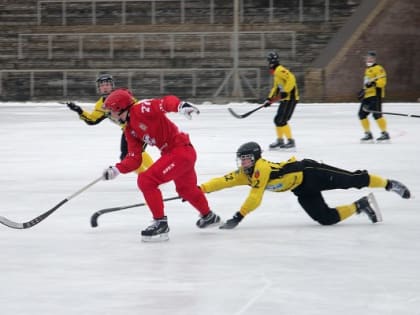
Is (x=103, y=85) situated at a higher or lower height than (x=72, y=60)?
higher

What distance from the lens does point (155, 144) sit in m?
6.99

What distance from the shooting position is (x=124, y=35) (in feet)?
105

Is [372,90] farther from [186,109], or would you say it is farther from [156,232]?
[186,109]

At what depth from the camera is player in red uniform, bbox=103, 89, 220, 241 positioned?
22.2 feet

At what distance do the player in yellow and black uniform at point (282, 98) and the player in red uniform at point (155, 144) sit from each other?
23.5 feet

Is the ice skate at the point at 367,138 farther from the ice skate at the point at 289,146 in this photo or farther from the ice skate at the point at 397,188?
the ice skate at the point at 397,188

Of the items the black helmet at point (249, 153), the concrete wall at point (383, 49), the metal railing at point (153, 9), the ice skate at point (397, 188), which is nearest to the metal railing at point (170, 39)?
the metal railing at point (153, 9)

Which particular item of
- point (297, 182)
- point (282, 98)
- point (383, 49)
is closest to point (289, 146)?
point (282, 98)

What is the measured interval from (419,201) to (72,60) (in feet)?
77.1

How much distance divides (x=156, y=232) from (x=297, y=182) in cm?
109

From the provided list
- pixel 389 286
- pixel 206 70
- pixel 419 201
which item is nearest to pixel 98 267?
pixel 389 286

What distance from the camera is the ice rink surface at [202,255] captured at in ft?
16.8

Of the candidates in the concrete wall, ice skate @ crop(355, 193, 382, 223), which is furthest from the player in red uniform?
the concrete wall

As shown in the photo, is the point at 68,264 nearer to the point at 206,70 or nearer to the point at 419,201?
the point at 419,201
